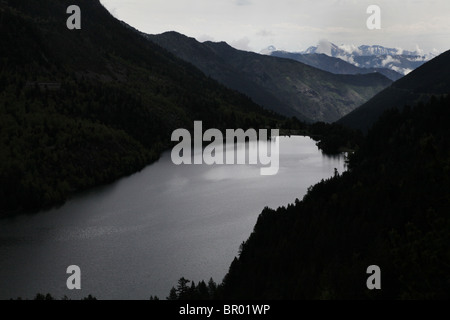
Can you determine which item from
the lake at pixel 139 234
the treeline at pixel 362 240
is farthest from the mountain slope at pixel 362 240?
the lake at pixel 139 234

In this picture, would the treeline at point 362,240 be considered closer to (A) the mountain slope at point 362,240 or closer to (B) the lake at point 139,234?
(A) the mountain slope at point 362,240

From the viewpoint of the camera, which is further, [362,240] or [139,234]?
[139,234]

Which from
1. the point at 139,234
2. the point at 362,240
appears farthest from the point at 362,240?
the point at 139,234

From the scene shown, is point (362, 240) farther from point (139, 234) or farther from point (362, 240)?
point (139, 234)

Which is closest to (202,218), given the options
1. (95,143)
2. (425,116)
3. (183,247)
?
(183,247)

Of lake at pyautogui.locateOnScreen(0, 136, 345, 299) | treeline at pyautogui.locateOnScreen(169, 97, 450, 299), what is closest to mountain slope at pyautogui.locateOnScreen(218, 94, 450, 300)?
treeline at pyautogui.locateOnScreen(169, 97, 450, 299)
